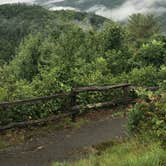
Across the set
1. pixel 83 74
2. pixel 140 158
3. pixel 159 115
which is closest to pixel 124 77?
pixel 83 74

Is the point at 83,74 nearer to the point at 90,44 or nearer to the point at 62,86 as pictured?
the point at 62,86

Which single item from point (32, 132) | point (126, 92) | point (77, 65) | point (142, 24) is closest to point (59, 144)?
point (32, 132)

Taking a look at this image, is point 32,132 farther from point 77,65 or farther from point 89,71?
point 77,65

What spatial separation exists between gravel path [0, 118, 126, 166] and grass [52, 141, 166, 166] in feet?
3.41

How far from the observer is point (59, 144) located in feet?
37.7

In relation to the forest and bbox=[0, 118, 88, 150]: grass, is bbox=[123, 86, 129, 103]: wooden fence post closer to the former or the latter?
Answer: the forest

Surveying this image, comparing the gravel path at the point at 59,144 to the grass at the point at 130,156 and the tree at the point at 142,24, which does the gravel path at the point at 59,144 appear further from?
the tree at the point at 142,24

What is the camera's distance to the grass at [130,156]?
757 centimetres

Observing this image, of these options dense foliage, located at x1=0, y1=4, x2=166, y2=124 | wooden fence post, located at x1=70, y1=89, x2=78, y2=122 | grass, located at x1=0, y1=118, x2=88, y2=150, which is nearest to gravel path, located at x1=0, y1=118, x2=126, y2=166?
grass, located at x1=0, y1=118, x2=88, y2=150

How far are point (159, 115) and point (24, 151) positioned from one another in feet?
11.5

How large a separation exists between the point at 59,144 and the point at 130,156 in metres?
3.43

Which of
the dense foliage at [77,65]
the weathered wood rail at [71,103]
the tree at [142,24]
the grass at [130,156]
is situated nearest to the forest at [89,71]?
the dense foliage at [77,65]

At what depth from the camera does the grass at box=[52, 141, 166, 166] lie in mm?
7566

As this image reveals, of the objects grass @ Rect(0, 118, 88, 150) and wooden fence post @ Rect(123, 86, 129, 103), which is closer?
grass @ Rect(0, 118, 88, 150)
